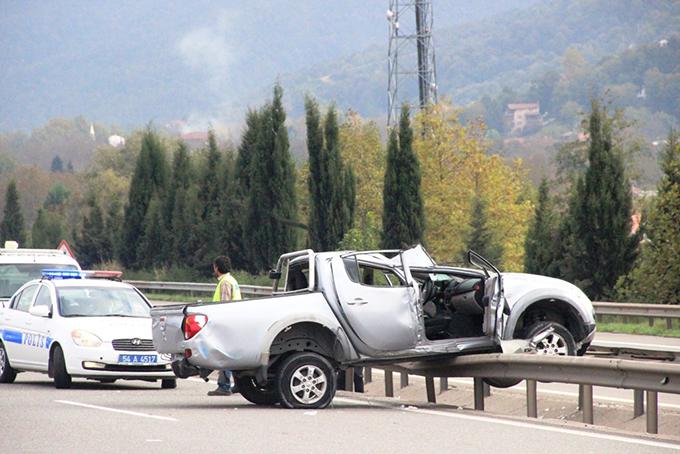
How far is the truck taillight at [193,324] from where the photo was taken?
15.3 m

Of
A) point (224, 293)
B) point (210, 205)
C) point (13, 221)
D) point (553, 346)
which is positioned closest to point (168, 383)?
point (224, 293)

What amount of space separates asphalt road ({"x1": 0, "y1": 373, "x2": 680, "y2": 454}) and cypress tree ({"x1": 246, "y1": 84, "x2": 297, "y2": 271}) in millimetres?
36754

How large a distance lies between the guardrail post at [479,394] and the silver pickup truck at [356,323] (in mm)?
301

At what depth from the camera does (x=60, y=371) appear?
62.2 ft

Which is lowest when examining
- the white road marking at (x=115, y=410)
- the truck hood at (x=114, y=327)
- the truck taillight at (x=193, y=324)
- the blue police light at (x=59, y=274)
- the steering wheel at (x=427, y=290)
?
the white road marking at (x=115, y=410)

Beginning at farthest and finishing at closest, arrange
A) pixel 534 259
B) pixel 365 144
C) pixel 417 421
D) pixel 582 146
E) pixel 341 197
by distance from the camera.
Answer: pixel 582 146, pixel 365 144, pixel 341 197, pixel 534 259, pixel 417 421

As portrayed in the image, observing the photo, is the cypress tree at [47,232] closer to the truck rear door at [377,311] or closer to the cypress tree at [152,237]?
the cypress tree at [152,237]

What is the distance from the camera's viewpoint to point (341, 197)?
5275cm

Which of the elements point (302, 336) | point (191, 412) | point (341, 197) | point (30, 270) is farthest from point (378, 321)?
point (341, 197)

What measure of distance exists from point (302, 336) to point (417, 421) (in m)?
1.99

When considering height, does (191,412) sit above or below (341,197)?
below

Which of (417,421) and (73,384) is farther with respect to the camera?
(73,384)

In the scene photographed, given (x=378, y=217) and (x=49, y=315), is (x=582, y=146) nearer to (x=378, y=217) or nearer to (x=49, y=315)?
(x=378, y=217)

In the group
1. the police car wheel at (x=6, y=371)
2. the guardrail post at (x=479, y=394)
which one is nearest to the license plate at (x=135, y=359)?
the police car wheel at (x=6, y=371)
